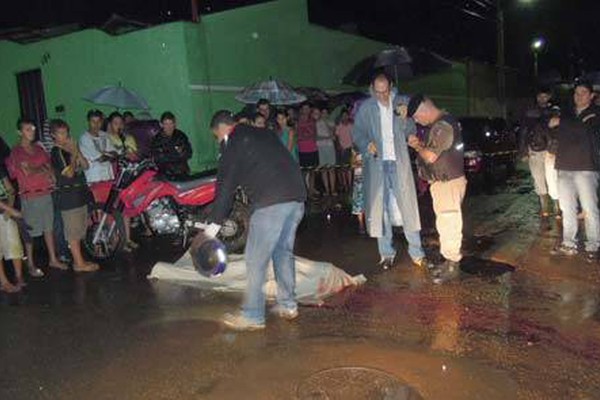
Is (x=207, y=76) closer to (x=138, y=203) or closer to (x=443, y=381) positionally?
(x=138, y=203)

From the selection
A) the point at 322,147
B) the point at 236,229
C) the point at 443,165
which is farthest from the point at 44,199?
the point at 322,147

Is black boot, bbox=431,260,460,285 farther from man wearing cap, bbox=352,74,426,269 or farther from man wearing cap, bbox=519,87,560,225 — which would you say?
man wearing cap, bbox=519,87,560,225

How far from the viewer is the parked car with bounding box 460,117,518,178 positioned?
610 inches

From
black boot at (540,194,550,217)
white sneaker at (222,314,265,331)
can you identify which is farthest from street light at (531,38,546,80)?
white sneaker at (222,314,265,331)

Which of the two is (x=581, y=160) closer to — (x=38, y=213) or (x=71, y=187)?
(x=71, y=187)

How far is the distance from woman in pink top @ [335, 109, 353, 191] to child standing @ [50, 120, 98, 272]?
22.6 ft

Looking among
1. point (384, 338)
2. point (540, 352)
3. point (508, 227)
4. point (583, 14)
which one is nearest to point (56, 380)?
point (384, 338)

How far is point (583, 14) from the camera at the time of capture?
4122cm

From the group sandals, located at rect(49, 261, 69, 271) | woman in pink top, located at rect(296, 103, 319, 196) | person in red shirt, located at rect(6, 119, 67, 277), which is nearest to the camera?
person in red shirt, located at rect(6, 119, 67, 277)

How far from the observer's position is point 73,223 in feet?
25.7

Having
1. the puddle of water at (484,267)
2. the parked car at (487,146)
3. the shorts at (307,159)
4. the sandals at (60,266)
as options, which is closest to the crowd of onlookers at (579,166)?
the puddle of water at (484,267)

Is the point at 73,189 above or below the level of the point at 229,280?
above

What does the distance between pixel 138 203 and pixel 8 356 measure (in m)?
3.76

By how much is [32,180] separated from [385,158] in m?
4.22
